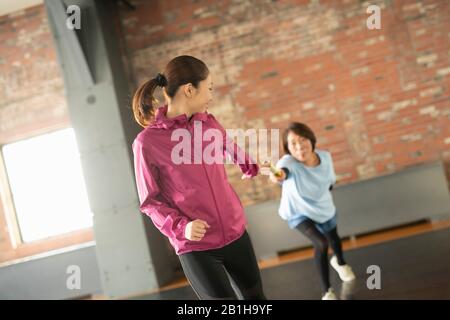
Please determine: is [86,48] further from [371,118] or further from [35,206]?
[371,118]

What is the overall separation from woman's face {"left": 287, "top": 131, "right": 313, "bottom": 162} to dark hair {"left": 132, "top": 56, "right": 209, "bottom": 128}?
1.89 m

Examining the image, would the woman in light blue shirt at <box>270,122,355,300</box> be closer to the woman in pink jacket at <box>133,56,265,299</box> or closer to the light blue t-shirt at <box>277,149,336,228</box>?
the light blue t-shirt at <box>277,149,336,228</box>

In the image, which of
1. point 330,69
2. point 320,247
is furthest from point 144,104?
point 330,69

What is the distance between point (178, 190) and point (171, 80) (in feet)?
1.34

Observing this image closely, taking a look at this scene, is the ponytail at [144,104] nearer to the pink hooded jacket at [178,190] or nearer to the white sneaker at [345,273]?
the pink hooded jacket at [178,190]

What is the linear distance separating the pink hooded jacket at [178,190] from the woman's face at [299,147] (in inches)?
72.1

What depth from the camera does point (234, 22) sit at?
630 centimetres

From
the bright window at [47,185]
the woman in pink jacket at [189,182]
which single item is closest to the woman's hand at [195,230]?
the woman in pink jacket at [189,182]

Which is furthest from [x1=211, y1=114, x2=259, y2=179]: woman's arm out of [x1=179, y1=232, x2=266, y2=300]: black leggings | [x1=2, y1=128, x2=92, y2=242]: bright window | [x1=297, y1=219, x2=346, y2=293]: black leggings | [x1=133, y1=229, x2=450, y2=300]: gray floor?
[x1=2, y1=128, x2=92, y2=242]: bright window

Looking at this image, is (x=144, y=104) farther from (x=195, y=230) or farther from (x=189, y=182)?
(x=195, y=230)

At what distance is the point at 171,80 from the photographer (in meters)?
1.73

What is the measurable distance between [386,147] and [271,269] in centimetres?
225

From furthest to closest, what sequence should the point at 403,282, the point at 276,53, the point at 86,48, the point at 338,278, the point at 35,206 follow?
the point at 35,206, the point at 276,53, the point at 86,48, the point at 338,278, the point at 403,282

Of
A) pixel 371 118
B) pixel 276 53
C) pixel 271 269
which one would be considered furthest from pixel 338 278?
pixel 276 53
